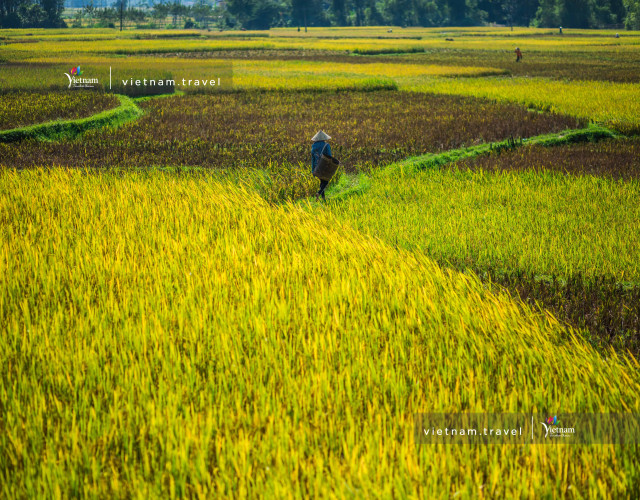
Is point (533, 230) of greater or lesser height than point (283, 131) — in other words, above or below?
below

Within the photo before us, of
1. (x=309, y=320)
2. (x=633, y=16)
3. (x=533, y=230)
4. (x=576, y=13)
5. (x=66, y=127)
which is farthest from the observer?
(x=576, y=13)

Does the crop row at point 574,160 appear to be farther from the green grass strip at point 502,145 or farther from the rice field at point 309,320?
the green grass strip at point 502,145

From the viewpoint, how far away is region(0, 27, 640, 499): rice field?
2393mm

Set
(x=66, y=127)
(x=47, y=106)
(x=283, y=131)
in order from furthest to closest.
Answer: (x=47, y=106) → (x=66, y=127) → (x=283, y=131)

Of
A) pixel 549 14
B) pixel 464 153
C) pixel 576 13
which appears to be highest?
pixel 549 14

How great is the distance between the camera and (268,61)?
30328 mm

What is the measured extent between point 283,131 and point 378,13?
3044 inches

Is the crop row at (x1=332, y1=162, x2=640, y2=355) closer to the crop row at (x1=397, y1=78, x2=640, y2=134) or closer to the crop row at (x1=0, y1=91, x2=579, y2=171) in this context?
the crop row at (x1=0, y1=91, x2=579, y2=171)

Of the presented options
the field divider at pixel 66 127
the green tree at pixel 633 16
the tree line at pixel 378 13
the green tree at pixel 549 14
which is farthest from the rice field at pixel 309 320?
the green tree at pixel 549 14

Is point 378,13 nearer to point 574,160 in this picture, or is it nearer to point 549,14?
point 549,14

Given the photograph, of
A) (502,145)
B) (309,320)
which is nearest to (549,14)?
(502,145)

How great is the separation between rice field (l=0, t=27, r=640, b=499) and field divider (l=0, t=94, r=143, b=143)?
1.81 m

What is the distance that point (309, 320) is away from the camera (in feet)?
12.1

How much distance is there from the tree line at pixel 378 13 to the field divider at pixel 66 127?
52623mm
